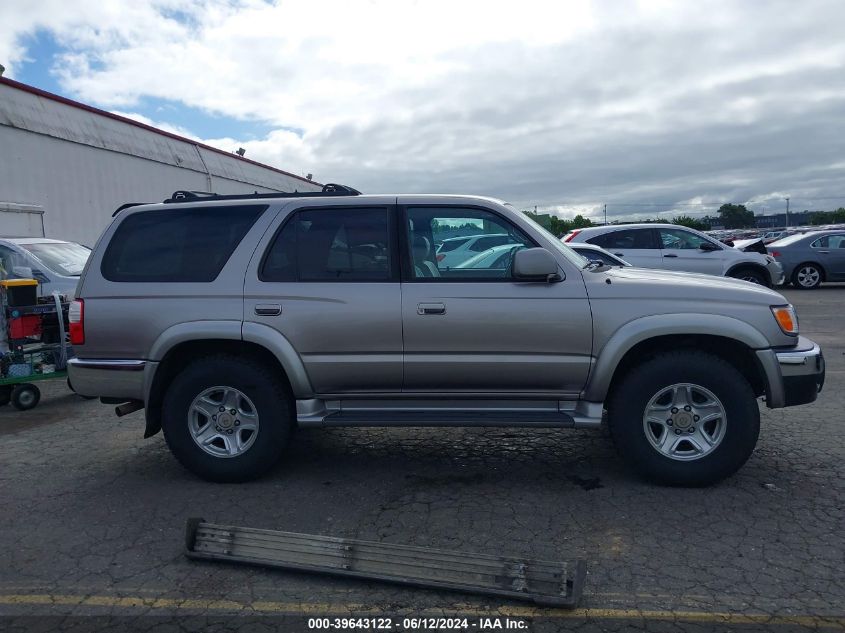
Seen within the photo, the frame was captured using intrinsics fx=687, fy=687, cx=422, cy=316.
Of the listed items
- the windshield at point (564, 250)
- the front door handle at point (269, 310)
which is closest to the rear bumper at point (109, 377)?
the front door handle at point (269, 310)

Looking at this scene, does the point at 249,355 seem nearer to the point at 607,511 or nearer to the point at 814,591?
the point at 607,511

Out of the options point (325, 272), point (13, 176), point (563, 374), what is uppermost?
point (13, 176)

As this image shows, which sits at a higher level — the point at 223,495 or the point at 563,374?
A: the point at 563,374

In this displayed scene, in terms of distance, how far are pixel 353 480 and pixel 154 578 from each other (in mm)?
1590

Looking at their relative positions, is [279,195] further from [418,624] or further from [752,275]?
[752,275]

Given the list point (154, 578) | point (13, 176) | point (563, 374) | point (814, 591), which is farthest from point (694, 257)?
point (13, 176)

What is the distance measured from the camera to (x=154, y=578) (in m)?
3.47

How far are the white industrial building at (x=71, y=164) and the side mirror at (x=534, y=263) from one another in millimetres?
13444

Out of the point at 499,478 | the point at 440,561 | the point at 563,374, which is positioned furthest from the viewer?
the point at 499,478

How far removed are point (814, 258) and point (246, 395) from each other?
17.2 metres

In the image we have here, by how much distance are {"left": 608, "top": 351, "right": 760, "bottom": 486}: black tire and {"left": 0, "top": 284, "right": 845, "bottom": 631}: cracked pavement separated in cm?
14

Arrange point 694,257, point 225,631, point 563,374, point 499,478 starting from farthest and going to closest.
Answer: point 694,257, point 499,478, point 563,374, point 225,631

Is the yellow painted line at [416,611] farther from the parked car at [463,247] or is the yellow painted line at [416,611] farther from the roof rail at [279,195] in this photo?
the roof rail at [279,195]

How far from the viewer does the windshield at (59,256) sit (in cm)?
1067
